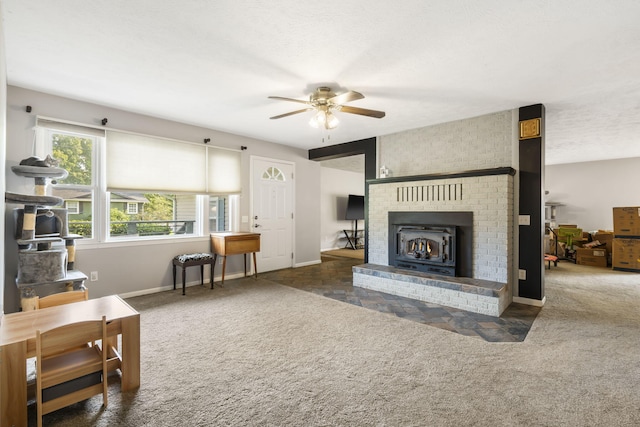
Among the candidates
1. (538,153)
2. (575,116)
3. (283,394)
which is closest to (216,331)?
(283,394)

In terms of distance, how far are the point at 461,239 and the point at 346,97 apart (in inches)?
96.4

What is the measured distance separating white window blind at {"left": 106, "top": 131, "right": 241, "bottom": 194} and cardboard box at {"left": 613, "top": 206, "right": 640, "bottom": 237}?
7088 mm

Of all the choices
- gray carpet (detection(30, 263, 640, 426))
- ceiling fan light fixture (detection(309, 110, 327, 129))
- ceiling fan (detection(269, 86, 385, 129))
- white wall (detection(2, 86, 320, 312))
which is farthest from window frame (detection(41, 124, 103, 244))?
ceiling fan light fixture (detection(309, 110, 327, 129))

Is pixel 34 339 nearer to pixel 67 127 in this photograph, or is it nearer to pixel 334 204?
pixel 67 127

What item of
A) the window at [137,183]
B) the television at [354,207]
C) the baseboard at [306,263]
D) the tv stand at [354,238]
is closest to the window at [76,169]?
the window at [137,183]

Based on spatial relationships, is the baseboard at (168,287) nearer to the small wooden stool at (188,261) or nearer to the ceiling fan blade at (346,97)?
the small wooden stool at (188,261)

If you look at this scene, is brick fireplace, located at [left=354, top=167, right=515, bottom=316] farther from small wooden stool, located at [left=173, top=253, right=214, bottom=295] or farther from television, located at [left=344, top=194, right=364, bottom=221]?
television, located at [left=344, top=194, right=364, bottom=221]

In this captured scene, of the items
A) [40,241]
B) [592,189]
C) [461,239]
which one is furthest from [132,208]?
[592,189]

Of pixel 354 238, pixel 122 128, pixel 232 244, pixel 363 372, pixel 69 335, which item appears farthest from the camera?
pixel 354 238

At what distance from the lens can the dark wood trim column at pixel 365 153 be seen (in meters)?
5.10

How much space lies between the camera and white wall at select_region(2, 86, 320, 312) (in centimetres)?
309

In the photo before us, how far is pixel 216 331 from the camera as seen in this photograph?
2.83m

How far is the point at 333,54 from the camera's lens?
8.05ft

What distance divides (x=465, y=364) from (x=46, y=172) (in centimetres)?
405
